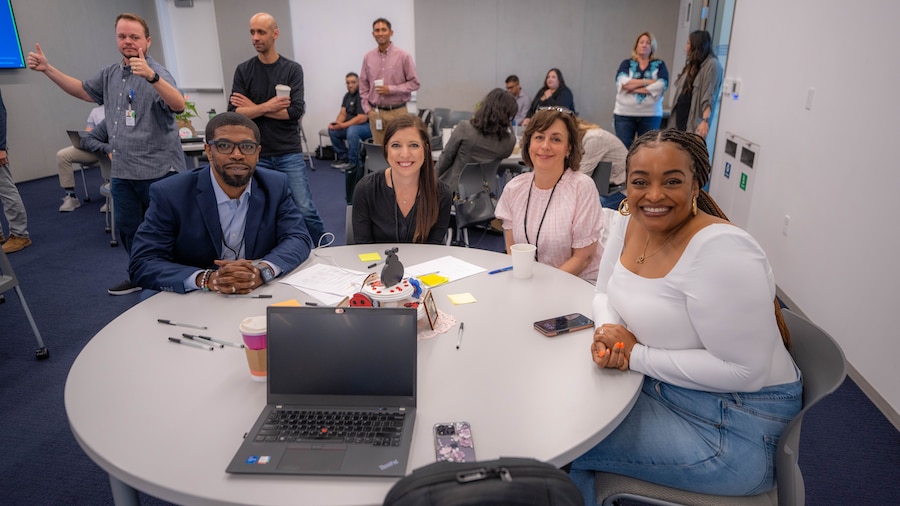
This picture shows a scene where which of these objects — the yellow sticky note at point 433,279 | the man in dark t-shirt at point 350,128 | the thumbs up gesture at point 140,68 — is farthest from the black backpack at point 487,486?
the man in dark t-shirt at point 350,128

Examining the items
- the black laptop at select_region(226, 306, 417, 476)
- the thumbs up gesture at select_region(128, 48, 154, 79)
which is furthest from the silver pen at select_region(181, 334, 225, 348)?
the thumbs up gesture at select_region(128, 48, 154, 79)

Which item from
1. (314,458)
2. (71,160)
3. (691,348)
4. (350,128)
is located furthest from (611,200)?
(71,160)

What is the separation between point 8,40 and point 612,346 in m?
8.60

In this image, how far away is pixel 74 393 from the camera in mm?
1329

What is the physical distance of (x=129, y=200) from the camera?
3.52 m

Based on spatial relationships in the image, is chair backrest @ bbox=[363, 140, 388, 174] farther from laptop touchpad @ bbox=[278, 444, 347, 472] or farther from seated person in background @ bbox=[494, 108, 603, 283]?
laptop touchpad @ bbox=[278, 444, 347, 472]

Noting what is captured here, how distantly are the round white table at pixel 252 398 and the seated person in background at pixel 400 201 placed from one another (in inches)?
34.0

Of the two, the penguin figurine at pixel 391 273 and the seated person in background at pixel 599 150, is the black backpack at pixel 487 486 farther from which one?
the seated person in background at pixel 599 150

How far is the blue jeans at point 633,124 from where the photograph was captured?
6215 millimetres

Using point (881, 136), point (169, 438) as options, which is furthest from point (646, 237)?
point (881, 136)

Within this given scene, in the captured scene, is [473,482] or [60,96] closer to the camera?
[473,482]

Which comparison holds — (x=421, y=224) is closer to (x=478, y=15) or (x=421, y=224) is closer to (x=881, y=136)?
(x=881, y=136)

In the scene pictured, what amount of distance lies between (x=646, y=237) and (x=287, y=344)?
3.55 feet

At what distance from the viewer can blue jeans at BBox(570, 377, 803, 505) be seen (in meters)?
1.37
